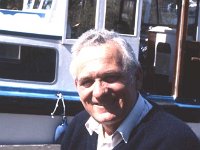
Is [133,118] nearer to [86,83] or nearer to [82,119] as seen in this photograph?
[86,83]

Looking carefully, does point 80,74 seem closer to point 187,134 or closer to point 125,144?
point 125,144

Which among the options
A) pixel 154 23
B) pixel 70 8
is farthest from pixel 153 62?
pixel 70 8

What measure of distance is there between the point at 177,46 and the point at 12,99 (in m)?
1.96

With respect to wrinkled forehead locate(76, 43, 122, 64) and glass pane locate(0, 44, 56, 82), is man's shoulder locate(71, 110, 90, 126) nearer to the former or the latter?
wrinkled forehead locate(76, 43, 122, 64)

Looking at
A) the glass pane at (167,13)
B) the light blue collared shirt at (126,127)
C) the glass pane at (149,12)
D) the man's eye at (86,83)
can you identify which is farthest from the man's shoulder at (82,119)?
the glass pane at (167,13)

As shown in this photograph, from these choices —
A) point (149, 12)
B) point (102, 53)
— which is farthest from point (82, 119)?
point (149, 12)

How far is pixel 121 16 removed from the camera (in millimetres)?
5387

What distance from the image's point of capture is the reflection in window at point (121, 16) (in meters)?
5.25

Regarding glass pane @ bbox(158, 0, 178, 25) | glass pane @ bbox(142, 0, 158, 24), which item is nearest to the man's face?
glass pane @ bbox(142, 0, 158, 24)

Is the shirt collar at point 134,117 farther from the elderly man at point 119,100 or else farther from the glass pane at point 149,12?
the glass pane at point 149,12

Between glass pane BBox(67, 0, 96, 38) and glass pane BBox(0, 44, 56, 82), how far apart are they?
0.31 m

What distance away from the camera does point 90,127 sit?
80.6 inches

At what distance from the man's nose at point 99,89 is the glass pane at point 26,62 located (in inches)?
127

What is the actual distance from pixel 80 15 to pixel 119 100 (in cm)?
333
